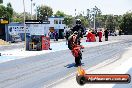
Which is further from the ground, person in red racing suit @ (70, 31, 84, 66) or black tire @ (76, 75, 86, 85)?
black tire @ (76, 75, 86, 85)

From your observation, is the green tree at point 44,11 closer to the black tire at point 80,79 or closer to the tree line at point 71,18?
the tree line at point 71,18

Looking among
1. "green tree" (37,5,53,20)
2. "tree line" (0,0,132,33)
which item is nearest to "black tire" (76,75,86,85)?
"tree line" (0,0,132,33)

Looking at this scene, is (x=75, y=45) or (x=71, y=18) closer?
(x=75, y=45)

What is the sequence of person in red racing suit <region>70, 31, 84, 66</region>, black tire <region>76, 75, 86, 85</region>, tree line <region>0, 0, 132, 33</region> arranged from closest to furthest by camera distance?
black tire <region>76, 75, 86, 85</region> → person in red racing suit <region>70, 31, 84, 66</region> → tree line <region>0, 0, 132, 33</region>

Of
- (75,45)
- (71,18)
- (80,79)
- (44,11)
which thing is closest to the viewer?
(80,79)

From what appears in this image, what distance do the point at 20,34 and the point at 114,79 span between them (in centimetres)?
5380

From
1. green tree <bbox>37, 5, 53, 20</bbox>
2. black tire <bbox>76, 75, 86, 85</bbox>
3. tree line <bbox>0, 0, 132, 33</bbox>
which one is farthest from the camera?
green tree <bbox>37, 5, 53, 20</bbox>

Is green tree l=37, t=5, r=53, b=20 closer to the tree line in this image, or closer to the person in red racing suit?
the tree line

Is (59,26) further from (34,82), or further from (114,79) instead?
(114,79)

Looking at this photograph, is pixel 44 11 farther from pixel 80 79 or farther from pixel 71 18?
pixel 80 79

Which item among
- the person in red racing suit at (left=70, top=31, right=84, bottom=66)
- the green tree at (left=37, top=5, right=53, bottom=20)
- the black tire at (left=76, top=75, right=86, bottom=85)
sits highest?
the green tree at (left=37, top=5, right=53, bottom=20)

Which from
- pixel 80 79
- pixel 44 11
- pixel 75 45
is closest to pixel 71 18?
pixel 44 11

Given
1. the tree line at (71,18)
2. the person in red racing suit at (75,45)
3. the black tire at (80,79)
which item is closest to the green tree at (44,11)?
the tree line at (71,18)

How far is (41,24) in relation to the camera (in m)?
28.2
